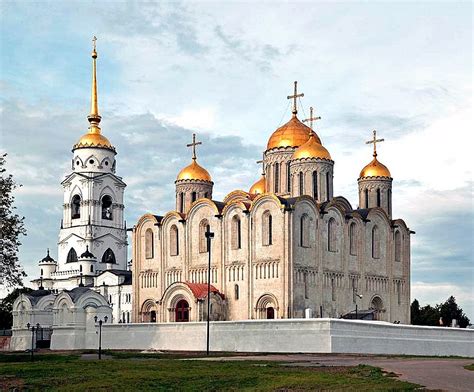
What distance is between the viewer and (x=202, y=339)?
54562 millimetres

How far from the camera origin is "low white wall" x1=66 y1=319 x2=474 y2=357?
50.1 meters

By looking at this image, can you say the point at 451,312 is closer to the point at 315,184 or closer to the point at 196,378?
the point at 315,184

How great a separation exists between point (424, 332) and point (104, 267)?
160 ft

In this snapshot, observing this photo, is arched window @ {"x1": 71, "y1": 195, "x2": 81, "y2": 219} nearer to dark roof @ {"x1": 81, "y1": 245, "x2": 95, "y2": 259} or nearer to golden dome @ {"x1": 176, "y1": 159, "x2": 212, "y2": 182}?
dark roof @ {"x1": 81, "y1": 245, "x2": 95, "y2": 259}

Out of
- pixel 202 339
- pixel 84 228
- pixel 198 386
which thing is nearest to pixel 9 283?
pixel 202 339

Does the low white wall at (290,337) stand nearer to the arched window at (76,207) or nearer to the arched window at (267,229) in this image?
the arched window at (267,229)

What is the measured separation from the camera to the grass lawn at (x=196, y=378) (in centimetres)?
2670

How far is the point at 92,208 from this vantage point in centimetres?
9731

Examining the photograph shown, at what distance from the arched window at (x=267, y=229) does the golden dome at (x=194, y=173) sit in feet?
40.0

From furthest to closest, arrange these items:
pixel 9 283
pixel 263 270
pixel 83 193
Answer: pixel 83 193 < pixel 263 270 < pixel 9 283

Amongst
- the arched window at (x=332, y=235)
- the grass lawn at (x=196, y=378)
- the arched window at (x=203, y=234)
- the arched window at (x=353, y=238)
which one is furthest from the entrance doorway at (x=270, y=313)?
the grass lawn at (x=196, y=378)

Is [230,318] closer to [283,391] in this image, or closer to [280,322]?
[280,322]

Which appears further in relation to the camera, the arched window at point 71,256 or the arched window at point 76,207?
A: the arched window at point 71,256

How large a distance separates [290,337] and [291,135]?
22257mm
